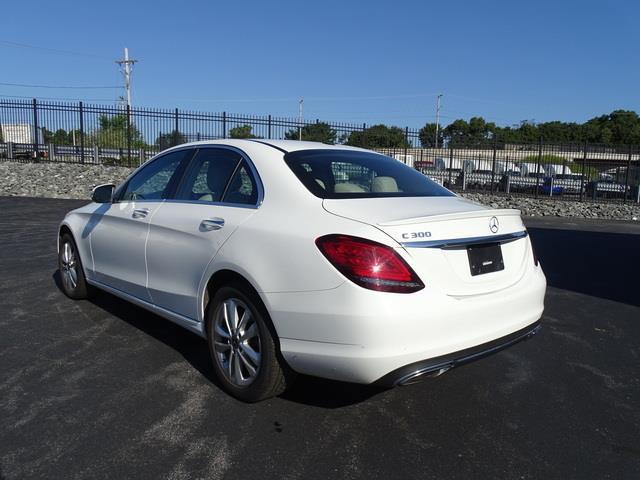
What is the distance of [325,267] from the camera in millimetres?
2658

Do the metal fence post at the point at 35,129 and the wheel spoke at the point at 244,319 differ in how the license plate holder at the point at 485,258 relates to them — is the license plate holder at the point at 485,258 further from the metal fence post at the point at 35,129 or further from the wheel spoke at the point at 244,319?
the metal fence post at the point at 35,129

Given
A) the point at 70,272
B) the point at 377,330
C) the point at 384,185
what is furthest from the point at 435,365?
the point at 70,272

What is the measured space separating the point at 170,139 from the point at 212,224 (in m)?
17.2

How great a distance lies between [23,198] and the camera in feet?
52.7

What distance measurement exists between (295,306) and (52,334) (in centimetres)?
264

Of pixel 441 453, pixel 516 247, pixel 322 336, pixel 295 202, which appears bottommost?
pixel 441 453

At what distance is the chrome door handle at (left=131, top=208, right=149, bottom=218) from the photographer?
4.04 metres

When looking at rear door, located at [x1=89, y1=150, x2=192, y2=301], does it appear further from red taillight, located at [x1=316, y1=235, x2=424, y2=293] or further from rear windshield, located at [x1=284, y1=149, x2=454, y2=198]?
red taillight, located at [x1=316, y1=235, x2=424, y2=293]

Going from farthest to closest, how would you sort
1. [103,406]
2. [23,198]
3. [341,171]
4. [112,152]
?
[112,152]
[23,198]
[341,171]
[103,406]

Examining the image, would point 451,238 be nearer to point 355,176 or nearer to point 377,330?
point 377,330

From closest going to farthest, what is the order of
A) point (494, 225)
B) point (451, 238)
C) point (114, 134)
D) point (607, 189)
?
1. point (451, 238)
2. point (494, 225)
3. point (607, 189)
4. point (114, 134)

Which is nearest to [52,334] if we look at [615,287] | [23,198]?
[615,287]

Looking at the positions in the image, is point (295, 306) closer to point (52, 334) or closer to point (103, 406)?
point (103, 406)

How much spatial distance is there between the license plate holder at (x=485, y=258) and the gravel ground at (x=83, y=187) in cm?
1564
